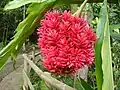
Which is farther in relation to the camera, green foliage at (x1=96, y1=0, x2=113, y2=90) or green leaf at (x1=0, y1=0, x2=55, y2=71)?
green leaf at (x1=0, y1=0, x2=55, y2=71)

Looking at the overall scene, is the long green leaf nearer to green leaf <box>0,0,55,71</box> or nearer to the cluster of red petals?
the cluster of red petals

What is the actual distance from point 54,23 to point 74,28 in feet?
0.18

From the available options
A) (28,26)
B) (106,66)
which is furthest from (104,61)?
(28,26)

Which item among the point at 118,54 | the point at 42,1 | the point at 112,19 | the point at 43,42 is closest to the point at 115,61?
the point at 118,54

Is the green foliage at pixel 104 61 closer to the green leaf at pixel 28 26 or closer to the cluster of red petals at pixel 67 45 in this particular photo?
the cluster of red petals at pixel 67 45

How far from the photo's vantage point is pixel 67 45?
73cm

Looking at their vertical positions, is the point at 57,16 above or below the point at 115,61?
above

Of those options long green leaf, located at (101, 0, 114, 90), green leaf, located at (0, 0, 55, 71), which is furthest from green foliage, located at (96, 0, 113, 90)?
green leaf, located at (0, 0, 55, 71)

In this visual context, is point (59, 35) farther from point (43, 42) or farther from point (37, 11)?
point (37, 11)

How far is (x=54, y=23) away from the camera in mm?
777

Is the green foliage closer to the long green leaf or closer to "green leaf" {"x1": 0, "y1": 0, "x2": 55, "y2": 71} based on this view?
the long green leaf

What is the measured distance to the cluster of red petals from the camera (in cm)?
73

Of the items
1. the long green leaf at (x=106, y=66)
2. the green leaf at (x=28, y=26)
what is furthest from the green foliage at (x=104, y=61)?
the green leaf at (x=28, y=26)

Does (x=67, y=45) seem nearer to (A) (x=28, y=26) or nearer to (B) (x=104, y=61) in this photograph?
(B) (x=104, y=61)
